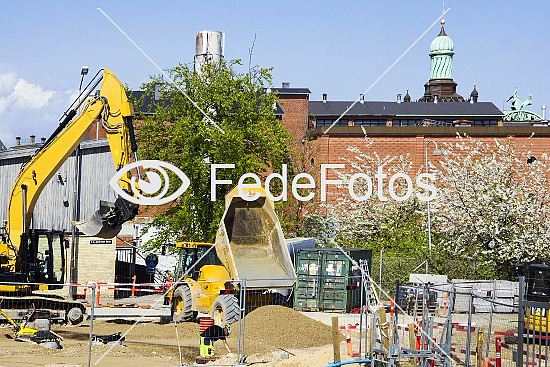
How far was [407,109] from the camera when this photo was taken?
7788cm

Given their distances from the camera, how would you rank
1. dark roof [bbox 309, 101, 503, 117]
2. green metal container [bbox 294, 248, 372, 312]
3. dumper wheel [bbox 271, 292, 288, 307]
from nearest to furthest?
dumper wheel [bbox 271, 292, 288, 307], green metal container [bbox 294, 248, 372, 312], dark roof [bbox 309, 101, 503, 117]

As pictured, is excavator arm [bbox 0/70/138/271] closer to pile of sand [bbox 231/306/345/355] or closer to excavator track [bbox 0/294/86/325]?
excavator track [bbox 0/294/86/325]

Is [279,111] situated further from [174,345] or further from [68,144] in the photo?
[174,345]

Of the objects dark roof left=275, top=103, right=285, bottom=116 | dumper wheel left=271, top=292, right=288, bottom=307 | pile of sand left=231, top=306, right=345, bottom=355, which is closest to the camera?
pile of sand left=231, top=306, right=345, bottom=355

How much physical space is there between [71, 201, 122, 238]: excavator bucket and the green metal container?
37.7ft

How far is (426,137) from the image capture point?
58.1 m

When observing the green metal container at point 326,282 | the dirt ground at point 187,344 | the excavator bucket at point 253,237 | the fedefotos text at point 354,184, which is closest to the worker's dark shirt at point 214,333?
the dirt ground at point 187,344

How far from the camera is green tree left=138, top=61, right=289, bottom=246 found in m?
39.1

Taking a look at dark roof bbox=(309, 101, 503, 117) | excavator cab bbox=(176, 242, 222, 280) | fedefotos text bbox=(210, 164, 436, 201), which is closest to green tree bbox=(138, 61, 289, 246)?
fedefotos text bbox=(210, 164, 436, 201)

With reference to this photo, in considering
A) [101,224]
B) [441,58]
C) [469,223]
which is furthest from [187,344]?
[441,58]

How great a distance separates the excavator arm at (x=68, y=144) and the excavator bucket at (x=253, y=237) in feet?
11.1

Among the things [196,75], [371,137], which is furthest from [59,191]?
[371,137]

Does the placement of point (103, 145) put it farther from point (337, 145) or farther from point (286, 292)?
point (337, 145)

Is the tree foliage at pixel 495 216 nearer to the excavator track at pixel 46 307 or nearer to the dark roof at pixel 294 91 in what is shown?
the excavator track at pixel 46 307
